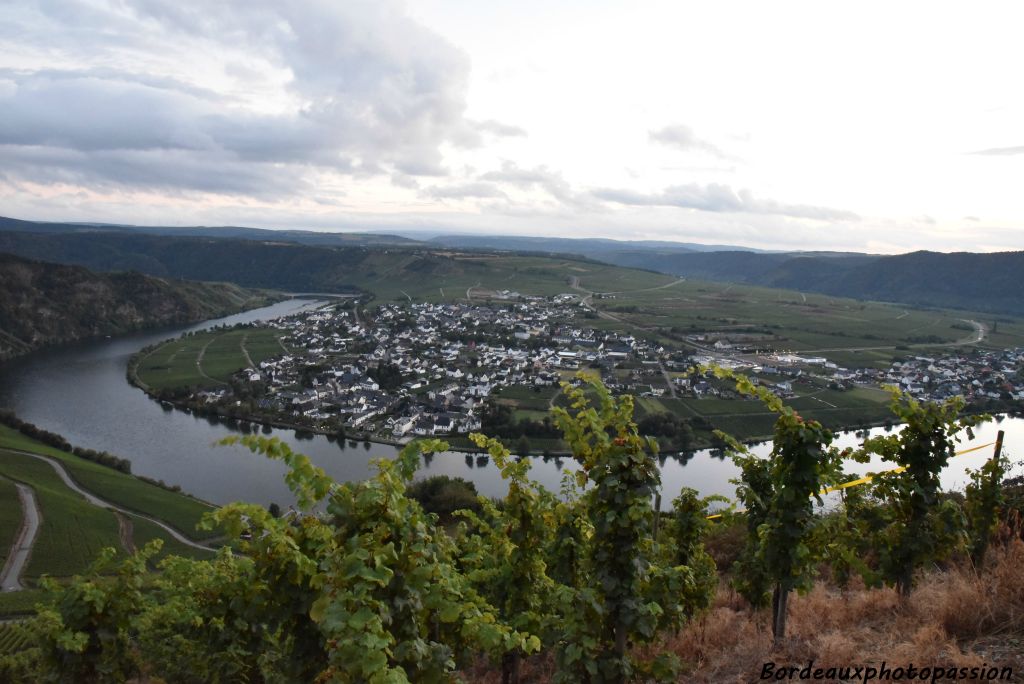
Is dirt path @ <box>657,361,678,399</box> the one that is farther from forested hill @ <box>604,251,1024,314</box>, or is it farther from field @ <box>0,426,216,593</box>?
forested hill @ <box>604,251,1024,314</box>

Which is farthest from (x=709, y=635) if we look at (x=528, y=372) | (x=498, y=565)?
(x=528, y=372)

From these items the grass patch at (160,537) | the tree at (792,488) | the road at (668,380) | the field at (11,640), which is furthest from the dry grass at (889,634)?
the road at (668,380)

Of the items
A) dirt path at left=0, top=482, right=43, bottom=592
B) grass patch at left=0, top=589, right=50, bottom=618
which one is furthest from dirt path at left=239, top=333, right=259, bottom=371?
grass patch at left=0, top=589, right=50, bottom=618

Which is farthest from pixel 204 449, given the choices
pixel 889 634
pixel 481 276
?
pixel 481 276

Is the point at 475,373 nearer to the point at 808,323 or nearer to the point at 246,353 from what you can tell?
the point at 246,353

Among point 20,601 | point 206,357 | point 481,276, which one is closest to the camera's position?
point 20,601

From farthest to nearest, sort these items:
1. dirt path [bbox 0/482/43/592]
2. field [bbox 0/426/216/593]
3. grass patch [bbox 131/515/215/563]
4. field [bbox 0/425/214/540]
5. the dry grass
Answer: field [bbox 0/425/214/540]
grass patch [bbox 131/515/215/563]
field [bbox 0/426/216/593]
dirt path [bbox 0/482/43/592]
the dry grass

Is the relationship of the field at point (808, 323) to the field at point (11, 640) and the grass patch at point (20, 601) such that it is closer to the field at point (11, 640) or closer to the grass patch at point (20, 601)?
the grass patch at point (20, 601)
